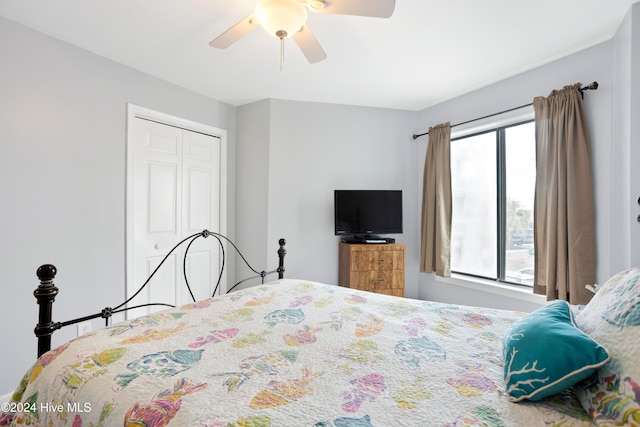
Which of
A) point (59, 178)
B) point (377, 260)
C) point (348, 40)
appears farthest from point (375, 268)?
point (59, 178)

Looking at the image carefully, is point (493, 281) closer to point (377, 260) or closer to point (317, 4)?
point (377, 260)

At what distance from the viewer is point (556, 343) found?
77 cm

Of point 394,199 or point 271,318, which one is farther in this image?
point 394,199

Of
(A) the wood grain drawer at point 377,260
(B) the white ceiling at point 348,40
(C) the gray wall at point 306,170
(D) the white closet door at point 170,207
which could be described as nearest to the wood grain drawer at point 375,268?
(A) the wood grain drawer at point 377,260

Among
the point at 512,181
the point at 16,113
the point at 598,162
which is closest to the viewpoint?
the point at 16,113

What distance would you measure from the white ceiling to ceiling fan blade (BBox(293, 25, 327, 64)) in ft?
1.00

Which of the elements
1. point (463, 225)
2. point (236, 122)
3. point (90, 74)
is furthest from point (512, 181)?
point (90, 74)

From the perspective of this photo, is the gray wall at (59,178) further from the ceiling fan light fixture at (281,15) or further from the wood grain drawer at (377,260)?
the wood grain drawer at (377,260)

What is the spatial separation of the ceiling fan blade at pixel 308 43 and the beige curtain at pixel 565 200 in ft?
6.57

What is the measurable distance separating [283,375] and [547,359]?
2.33ft

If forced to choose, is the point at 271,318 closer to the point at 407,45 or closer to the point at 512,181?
the point at 407,45

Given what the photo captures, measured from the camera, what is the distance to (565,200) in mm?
2439

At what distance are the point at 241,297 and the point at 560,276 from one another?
2.44 metres

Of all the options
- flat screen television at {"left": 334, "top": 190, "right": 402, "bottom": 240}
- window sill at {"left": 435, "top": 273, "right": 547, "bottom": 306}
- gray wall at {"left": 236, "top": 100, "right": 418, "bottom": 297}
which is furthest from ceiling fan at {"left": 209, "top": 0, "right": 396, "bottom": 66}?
window sill at {"left": 435, "top": 273, "right": 547, "bottom": 306}
